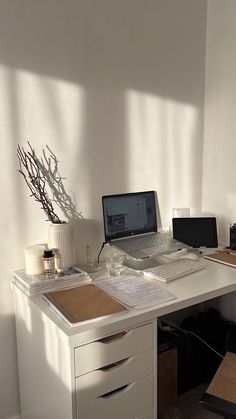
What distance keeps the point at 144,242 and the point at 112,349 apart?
0.73 metres

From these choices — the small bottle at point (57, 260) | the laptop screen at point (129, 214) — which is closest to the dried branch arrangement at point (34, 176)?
the small bottle at point (57, 260)

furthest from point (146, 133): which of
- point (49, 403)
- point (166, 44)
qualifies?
point (49, 403)

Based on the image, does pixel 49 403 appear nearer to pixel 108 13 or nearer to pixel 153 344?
pixel 153 344

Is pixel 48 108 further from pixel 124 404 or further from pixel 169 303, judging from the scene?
pixel 124 404

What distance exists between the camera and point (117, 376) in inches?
51.0

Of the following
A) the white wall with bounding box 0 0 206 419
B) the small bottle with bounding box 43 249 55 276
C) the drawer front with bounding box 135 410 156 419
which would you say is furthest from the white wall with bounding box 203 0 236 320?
the small bottle with bounding box 43 249 55 276

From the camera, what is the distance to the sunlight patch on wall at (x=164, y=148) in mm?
1999

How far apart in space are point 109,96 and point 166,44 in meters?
0.53

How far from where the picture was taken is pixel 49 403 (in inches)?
54.7

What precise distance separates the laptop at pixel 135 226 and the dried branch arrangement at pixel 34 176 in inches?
10.8

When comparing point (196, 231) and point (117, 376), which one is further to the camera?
point (196, 231)

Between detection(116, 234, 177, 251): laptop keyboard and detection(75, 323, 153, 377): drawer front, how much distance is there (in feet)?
1.78

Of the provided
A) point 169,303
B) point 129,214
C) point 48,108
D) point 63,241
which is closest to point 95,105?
point 48,108

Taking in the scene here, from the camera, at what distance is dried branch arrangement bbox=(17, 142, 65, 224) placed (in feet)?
5.39
